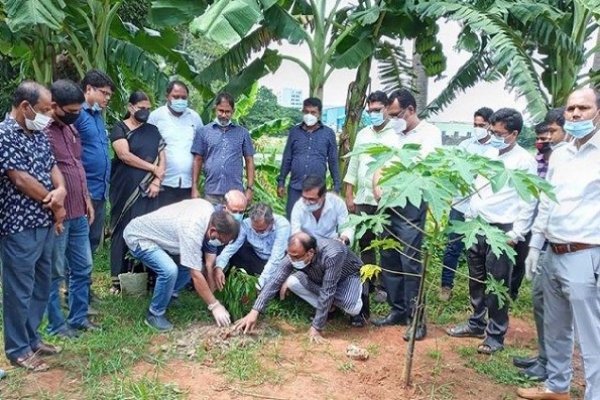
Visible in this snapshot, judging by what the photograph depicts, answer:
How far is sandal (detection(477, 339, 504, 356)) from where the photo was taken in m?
3.68

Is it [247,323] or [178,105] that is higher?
[178,105]

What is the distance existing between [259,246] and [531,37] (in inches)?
139

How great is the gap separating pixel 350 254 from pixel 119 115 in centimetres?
437

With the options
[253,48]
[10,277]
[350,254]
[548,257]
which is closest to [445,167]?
[548,257]

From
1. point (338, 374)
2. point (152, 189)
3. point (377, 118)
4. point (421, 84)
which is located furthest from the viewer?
point (421, 84)

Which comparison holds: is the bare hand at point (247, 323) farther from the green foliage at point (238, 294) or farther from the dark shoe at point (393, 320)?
the dark shoe at point (393, 320)

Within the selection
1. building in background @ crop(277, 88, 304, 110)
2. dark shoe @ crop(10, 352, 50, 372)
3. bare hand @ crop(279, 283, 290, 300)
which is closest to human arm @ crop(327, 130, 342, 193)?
bare hand @ crop(279, 283, 290, 300)

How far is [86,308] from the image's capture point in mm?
3711

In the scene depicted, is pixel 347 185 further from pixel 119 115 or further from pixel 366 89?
pixel 119 115

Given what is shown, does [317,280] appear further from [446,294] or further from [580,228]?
[580,228]

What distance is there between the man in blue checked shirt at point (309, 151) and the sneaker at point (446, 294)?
1389 mm

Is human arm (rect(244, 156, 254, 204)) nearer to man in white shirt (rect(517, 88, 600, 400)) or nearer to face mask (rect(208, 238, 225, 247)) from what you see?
face mask (rect(208, 238, 225, 247))

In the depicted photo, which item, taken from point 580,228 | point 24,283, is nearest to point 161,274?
point 24,283

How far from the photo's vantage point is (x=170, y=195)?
182 inches
